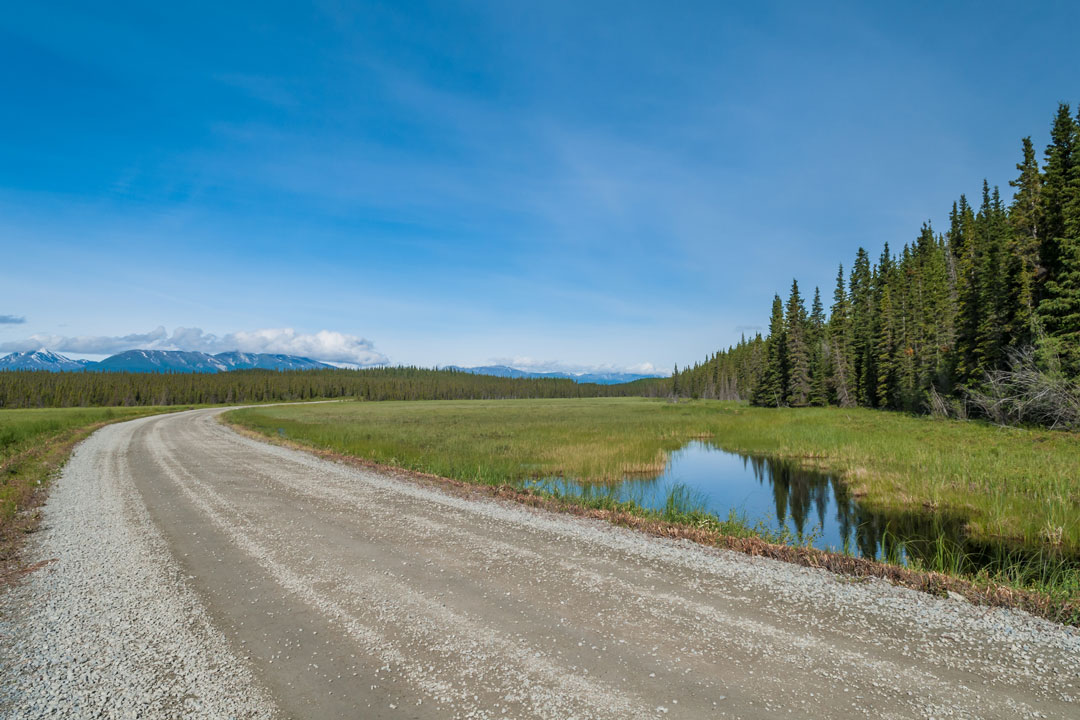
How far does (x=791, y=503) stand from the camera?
16.3m

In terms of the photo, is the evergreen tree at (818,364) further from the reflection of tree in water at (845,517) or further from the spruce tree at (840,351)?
the reflection of tree in water at (845,517)

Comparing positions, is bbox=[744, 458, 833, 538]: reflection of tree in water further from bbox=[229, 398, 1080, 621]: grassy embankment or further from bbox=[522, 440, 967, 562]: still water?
bbox=[229, 398, 1080, 621]: grassy embankment

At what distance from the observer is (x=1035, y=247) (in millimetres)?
29531

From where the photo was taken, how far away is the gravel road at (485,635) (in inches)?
153

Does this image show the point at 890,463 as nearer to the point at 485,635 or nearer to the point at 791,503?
the point at 791,503

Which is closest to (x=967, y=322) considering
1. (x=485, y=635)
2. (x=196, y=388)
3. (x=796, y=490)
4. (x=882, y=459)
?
(x=882, y=459)

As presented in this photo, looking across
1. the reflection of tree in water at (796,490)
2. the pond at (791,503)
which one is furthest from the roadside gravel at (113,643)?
the reflection of tree in water at (796,490)

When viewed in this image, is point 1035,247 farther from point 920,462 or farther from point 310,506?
point 310,506

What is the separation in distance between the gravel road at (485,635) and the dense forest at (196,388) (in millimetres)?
142449

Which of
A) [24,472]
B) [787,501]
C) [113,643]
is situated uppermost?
[113,643]

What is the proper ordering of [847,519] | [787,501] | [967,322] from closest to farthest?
[847,519] → [787,501] → [967,322]

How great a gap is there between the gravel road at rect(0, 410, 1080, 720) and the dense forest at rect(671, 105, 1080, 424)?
24.0 metres

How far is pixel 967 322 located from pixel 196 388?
6485 inches

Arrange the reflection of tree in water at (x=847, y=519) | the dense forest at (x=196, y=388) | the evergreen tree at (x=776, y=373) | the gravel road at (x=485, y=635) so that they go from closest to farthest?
the gravel road at (x=485, y=635), the reflection of tree in water at (x=847, y=519), the evergreen tree at (x=776, y=373), the dense forest at (x=196, y=388)
